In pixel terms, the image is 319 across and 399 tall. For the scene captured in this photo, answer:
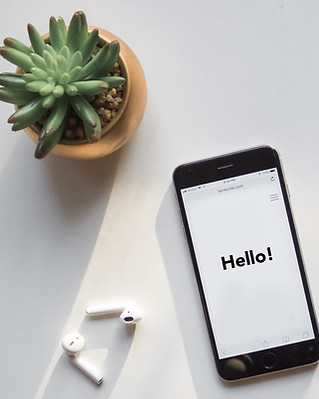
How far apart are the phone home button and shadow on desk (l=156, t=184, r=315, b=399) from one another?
0.01m

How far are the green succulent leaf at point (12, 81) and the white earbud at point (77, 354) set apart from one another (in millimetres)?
263

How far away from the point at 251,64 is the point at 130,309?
10.8 inches

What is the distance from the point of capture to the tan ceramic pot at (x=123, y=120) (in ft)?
1.96

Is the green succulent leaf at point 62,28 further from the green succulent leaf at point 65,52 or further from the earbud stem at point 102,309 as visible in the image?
the earbud stem at point 102,309

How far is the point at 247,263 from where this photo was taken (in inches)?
26.6

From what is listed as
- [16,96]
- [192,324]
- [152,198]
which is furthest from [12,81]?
[192,324]

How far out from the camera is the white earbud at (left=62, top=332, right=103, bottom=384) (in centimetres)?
67

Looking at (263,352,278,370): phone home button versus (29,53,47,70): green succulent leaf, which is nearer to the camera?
(29,53,47,70): green succulent leaf

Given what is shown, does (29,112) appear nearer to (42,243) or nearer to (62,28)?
(62,28)

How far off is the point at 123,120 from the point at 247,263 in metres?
0.20

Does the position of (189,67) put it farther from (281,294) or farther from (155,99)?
(281,294)

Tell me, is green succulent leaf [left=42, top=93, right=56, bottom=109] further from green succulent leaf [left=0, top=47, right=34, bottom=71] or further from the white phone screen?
the white phone screen

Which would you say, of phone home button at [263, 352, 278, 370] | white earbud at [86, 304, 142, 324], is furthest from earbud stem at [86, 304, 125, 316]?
phone home button at [263, 352, 278, 370]

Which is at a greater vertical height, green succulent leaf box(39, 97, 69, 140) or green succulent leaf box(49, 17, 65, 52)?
green succulent leaf box(49, 17, 65, 52)
